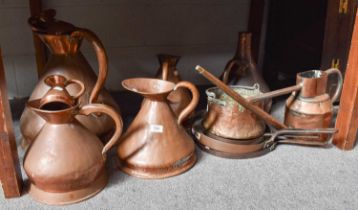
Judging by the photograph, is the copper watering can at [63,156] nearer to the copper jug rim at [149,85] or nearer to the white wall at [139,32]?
the copper jug rim at [149,85]

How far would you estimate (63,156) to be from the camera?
73 cm

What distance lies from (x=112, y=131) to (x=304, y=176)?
1.43ft

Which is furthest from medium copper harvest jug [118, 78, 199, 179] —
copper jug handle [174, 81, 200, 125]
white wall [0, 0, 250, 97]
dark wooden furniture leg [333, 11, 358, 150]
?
white wall [0, 0, 250, 97]

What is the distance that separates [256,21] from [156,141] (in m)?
0.70

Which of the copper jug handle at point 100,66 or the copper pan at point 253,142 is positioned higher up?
the copper jug handle at point 100,66

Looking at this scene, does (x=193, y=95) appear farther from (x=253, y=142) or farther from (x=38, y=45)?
(x=38, y=45)

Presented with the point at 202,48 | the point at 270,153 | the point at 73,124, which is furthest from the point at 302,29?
the point at 73,124

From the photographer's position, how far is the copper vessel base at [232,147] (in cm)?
93

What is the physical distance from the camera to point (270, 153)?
0.96 metres

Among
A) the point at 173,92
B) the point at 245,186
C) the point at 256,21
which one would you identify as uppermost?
the point at 256,21

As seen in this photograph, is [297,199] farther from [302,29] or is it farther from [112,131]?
[302,29]

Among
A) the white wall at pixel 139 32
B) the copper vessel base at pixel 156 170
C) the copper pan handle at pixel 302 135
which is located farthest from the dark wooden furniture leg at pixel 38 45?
the copper pan handle at pixel 302 135

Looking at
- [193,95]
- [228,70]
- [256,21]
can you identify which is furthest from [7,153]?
[256,21]

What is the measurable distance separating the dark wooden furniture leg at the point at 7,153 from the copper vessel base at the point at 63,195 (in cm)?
3
